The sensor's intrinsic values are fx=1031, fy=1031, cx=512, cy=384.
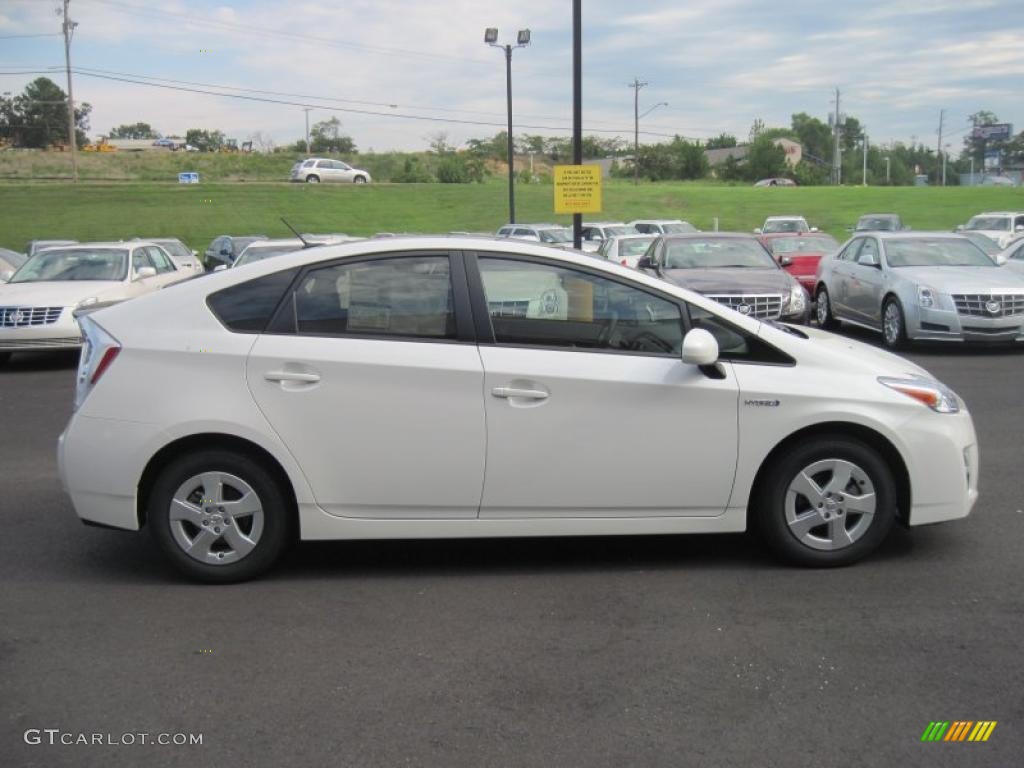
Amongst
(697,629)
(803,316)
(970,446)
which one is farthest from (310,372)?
(803,316)

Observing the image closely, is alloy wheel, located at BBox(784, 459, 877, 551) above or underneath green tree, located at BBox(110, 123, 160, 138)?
underneath

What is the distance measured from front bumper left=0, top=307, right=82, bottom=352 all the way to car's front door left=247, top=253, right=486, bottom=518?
899 centimetres

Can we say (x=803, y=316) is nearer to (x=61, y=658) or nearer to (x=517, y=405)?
(x=517, y=405)

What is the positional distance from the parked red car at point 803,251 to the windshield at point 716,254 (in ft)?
19.3

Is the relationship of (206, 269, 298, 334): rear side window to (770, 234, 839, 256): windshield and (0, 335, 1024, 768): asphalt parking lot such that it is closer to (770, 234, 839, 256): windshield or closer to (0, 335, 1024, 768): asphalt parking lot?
(0, 335, 1024, 768): asphalt parking lot

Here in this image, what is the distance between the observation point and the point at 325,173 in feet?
208

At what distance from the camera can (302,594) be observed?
4.84m

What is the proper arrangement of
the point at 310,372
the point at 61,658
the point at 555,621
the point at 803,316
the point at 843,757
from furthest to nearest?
the point at 803,316 → the point at 310,372 → the point at 555,621 → the point at 61,658 → the point at 843,757

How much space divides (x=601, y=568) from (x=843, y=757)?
1.98 metres

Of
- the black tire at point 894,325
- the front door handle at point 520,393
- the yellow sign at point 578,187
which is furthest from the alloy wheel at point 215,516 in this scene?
the yellow sign at point 578,187

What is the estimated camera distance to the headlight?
504 cm

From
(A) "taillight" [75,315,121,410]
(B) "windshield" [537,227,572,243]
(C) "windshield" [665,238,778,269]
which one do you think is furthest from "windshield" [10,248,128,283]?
(B) "windshield" [537,227,572,243]

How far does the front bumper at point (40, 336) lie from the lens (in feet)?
42.0

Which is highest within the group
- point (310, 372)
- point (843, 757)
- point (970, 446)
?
point (310, 372)
